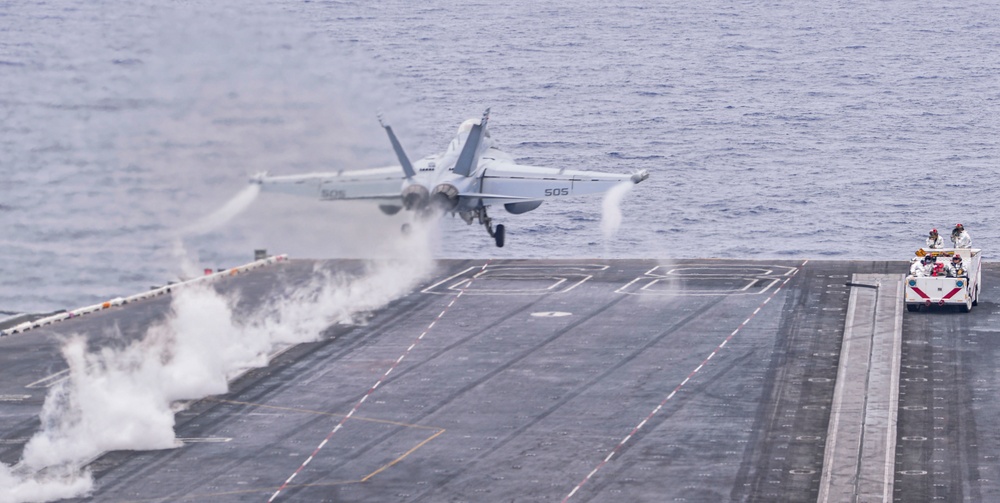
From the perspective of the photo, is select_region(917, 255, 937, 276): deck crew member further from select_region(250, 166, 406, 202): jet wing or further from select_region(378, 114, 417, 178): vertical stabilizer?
select_region(250, 166, 406, 202): jet wing

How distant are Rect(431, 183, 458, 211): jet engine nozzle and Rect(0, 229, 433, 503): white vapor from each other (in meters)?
12.0

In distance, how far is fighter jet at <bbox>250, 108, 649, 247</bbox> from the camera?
303 ft

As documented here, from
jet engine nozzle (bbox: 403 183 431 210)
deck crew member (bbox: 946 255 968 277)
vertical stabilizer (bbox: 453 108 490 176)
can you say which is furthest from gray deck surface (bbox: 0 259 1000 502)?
vertical stabilizer (bbox: 453 108 490 176)

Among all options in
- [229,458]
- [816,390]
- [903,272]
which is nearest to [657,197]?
[903,272]

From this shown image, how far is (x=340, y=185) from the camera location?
303ft

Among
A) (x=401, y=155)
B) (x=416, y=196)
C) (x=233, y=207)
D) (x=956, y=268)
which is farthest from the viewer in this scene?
(x=956, y=268)

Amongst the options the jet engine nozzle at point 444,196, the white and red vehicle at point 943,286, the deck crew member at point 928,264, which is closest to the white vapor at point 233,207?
the jet engine nozzle at point 444,196

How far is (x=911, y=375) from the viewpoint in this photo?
8512cm

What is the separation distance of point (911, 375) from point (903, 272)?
95.4 feet

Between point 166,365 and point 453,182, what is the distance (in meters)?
19.8

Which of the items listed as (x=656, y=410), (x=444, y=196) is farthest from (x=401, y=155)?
(x=656, y=410)

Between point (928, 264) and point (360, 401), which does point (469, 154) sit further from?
point (928, 264)

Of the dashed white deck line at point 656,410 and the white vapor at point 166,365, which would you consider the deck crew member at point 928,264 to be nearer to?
the dashed white deck line at point 656,410

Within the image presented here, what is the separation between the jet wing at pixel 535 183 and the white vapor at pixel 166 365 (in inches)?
549
